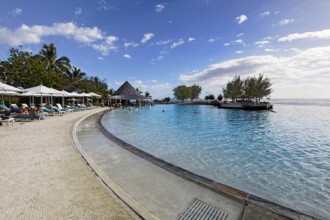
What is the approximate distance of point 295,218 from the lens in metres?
2.39

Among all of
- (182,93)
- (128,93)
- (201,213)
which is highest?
(182,93)

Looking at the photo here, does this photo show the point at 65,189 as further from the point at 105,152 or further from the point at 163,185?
the point at 105,152

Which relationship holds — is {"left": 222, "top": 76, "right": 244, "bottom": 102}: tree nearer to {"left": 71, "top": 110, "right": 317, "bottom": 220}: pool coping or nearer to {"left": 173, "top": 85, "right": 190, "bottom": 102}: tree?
{"left": 173, "top": 85, "right": 190, "bottom": 102}: tree

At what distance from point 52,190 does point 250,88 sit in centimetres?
4315

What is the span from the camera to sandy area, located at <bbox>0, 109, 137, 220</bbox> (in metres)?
2.20

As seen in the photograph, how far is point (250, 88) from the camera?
1554 inches

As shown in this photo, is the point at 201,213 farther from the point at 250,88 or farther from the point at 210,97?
the point at 210,97

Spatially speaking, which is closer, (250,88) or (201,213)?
(201,213)

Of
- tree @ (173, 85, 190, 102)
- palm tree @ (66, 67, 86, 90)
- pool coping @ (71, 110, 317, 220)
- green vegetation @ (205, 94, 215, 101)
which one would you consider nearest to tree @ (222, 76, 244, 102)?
green vegetation @ (205, 94, 215, 101)

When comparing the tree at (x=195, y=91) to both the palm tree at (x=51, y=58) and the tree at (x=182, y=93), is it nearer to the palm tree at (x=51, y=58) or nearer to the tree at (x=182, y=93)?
the tree at (x=182, y=93)

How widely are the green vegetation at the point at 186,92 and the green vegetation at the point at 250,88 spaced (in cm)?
2523

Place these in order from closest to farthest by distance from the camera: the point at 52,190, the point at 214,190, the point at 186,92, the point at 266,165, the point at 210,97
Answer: the point at 52,190 → the point at 214,190 → the point at 266,165 → the point at 210,97 → the point at 186,92

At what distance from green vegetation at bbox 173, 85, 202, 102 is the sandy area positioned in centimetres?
6644

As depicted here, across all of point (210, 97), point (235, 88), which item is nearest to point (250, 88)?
point (235, 88)
